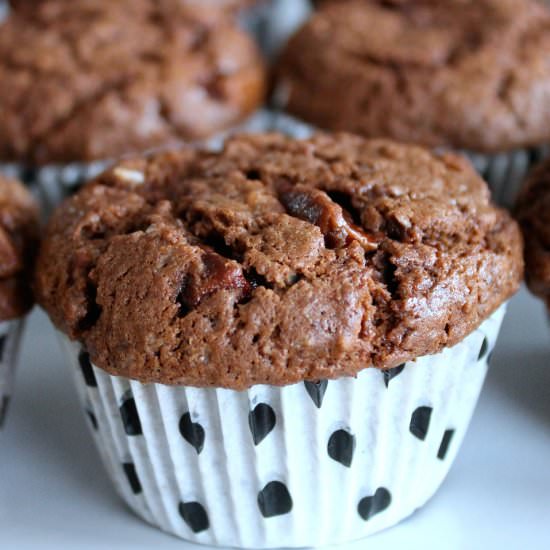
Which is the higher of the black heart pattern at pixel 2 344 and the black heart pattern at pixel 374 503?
the black heart pattern at pixel 2 344

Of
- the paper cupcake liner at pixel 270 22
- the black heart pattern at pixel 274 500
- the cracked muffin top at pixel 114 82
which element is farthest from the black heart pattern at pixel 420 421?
the paper cupcake liner at pixel 270 22

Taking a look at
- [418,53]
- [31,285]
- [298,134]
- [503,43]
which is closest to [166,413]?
[31,285]

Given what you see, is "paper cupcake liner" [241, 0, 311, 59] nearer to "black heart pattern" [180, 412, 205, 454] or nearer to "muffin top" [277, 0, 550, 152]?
"muffin top" [277, 0, 550, 152]

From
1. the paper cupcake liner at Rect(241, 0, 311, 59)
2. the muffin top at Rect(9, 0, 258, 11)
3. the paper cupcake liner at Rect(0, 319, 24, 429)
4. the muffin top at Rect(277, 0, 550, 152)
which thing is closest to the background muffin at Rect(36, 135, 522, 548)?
the paper cupcake liner at Rect(0, 319, 24, 429)

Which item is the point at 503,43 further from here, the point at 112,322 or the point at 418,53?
the point at 112,322

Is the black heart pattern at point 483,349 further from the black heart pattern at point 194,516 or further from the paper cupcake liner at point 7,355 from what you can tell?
the paper cupcake liner at point 7,355

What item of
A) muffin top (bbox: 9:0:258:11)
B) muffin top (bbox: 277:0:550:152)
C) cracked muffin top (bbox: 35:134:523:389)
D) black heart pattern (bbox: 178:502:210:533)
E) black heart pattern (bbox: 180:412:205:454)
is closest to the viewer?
cracked muffin top (bbox: 35:134:523:389)
